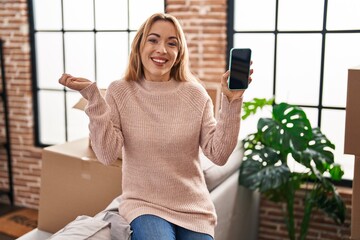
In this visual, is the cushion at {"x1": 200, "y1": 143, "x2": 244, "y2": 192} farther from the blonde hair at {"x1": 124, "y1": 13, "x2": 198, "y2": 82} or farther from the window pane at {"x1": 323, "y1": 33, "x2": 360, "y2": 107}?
the window pane at {"x1": 323, "y1": 33, "x2": 360, "y2": 107}

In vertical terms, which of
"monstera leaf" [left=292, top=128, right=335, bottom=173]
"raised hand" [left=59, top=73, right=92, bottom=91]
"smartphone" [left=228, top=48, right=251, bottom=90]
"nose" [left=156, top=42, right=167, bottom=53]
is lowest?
"monstera leaf" [left=292, top=128, right=335, bottom=173]

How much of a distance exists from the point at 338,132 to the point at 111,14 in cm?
199

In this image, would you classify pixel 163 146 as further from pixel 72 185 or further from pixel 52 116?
pixel 52 116

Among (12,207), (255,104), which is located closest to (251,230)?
(255,104)

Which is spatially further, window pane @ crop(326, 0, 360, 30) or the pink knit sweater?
window pane @ crop(326, 0, 360, 30)

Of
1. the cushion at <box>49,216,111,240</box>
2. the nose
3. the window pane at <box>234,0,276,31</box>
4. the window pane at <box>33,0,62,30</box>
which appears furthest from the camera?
the window pane at <box>33,0,62,30</box>

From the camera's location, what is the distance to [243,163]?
2.76m

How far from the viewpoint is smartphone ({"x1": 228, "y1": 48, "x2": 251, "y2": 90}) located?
64.1 inches

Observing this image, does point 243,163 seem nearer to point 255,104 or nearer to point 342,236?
point 255,104

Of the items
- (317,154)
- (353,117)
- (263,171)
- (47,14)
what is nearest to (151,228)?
(353,117)

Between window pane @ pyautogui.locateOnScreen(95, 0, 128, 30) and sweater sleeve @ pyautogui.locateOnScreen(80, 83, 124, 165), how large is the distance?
1.91 metres

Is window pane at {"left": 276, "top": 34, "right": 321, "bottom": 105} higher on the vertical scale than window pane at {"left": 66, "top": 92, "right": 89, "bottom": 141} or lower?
higher

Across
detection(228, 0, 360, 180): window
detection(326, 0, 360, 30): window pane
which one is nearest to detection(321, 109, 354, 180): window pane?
detection(228, 0, 360, 180): window

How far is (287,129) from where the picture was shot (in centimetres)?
255
